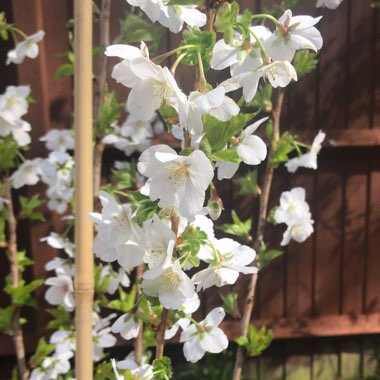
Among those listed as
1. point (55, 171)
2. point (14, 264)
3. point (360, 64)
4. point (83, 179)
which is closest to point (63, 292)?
point (14, 264)

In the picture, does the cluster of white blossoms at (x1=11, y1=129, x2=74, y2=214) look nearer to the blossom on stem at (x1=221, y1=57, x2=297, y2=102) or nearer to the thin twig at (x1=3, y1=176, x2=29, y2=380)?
the thin twig at (x1=3, y1=176, x2=29, y2=380)

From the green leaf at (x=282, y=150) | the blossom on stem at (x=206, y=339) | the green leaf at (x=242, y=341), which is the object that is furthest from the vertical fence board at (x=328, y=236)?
the blossom on stem at (x=206, y=339)

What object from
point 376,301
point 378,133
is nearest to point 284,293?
point 376,301

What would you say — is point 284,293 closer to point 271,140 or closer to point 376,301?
point 376,301

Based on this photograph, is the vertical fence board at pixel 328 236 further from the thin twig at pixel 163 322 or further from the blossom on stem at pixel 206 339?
the thin twig at pixel 163 322

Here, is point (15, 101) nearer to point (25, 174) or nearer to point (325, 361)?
point (25, 174)

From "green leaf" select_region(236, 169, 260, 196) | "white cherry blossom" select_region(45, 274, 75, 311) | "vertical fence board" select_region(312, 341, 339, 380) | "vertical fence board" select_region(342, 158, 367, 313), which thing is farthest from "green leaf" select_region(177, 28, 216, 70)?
"vertical fence board" select_region(312, 341, 339, 380)

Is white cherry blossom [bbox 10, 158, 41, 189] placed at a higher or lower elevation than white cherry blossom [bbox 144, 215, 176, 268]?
higher
